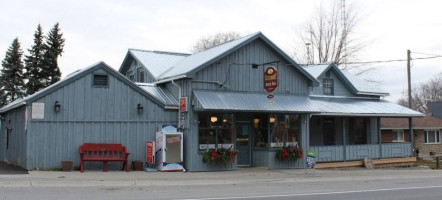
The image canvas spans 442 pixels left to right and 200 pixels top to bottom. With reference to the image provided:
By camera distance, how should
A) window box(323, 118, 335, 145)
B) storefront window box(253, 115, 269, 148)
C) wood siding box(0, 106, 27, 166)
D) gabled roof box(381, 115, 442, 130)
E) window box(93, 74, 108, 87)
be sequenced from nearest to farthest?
wood siding box(0, 106, 27, 166) < window box(93, 74, 108, 87) < storefront window box(253, 115, 269, 148) < window box(323, 118, 335, 145) < gabled roof box(381, 115, 442, 130)

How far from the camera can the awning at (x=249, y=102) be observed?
1905 centimetres

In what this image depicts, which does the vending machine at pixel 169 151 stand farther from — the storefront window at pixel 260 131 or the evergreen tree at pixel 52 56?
the evergreen tree at pixel 52 56

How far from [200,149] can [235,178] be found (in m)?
→ 2.52

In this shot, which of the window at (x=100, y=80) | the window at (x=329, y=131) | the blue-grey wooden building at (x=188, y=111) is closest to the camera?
the blue-grey wooden building at (x=188, y=111)

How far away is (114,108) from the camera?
19.0 m

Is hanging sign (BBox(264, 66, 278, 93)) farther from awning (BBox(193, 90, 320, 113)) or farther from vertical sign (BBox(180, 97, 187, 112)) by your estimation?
vertical sign (BBox(180, 97, 187, 112))

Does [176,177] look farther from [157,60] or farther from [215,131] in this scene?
[157,60]

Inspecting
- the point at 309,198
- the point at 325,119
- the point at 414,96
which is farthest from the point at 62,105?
the point at 414,96

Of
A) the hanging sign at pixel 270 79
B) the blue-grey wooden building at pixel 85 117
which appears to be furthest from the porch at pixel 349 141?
the blue-grey wooden building at pixel 85 117

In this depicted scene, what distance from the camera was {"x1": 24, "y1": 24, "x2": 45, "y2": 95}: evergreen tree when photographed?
3800 cm

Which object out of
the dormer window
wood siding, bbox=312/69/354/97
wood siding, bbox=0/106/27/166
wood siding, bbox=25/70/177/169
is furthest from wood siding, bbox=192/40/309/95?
wood siding, bbox=0/106/27/166

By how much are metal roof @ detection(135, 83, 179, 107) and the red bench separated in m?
2.77

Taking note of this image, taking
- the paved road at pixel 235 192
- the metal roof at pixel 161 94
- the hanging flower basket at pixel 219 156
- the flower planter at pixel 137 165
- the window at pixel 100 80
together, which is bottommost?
the paved road at pixel 235 192

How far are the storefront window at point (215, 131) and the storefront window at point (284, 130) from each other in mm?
2029
